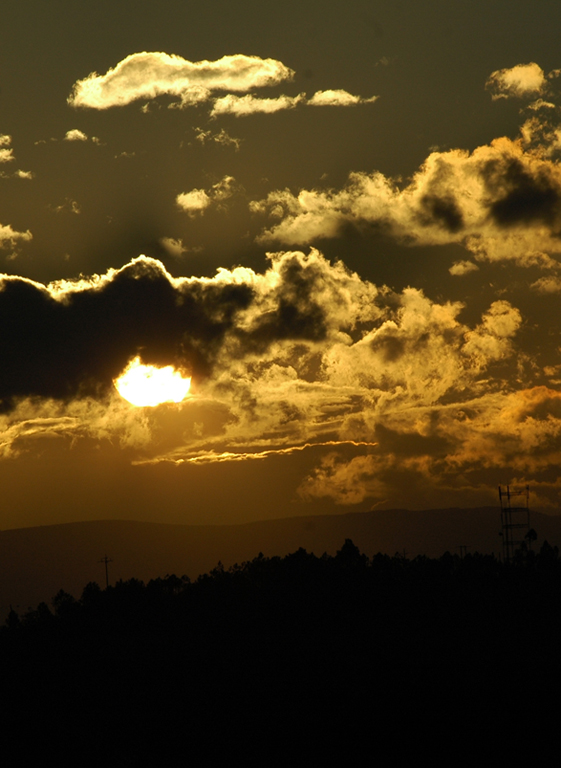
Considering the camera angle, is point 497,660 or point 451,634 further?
point 451,634

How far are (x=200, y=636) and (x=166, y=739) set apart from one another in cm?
2863

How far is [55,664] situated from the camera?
497ft

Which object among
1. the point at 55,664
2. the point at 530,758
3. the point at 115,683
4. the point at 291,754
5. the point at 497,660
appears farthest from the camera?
the point at 55,664

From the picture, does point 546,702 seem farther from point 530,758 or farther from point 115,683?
point 115,683

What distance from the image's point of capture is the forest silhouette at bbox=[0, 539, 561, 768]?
120 meters

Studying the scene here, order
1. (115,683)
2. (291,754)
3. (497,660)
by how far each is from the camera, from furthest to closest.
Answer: (115,683) → (497,660) → (291,754)

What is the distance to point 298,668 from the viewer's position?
136m

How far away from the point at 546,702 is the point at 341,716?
77.4 feet

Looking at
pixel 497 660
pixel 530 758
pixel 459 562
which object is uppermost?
pixel 459 562

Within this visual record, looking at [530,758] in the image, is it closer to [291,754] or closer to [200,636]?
[291,754]

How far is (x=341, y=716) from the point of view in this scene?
124 m

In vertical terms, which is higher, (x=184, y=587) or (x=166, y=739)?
(x=184, y=587)

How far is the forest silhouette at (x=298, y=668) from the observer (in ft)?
393

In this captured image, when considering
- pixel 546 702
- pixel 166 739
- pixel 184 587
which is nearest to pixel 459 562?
pixel 184 587
